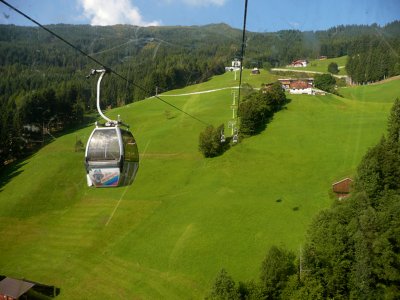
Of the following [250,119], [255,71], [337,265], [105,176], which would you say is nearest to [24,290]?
[337,265]

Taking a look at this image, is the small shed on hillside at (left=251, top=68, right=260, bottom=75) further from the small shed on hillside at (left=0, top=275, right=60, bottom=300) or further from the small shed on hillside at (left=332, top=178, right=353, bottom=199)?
the small shed on hillside at (left=0, top=275, right=60, bottom=300)

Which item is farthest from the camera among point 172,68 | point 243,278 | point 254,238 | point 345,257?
point 172,68

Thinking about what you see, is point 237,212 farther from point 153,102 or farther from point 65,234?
point 153,102

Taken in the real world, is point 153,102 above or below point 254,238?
above

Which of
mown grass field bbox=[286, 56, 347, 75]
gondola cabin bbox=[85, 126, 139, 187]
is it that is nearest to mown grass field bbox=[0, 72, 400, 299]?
gondola cabin bbox=[85, 126, 139, 187]

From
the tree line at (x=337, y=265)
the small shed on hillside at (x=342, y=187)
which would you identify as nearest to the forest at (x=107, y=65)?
the small shed on hillside at (x=342, y=187)

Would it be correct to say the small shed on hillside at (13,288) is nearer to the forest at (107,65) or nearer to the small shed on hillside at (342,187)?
the small shed on hillside at (342,187)

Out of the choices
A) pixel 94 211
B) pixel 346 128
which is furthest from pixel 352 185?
pixel 94 211
